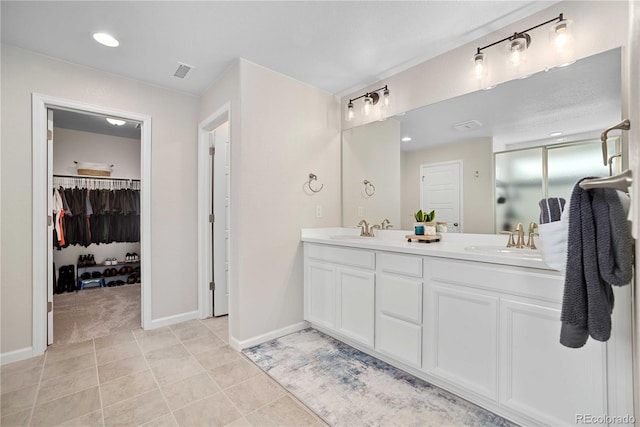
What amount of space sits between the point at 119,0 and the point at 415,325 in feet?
9.01

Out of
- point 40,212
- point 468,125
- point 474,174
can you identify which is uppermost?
point 468,125

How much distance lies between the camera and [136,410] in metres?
1.74

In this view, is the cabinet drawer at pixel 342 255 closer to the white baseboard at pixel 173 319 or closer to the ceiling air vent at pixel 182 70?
the white baseboard at pixel 173 319

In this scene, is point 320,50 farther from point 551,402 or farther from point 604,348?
point 551,402

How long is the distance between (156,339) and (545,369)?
2.89 meters

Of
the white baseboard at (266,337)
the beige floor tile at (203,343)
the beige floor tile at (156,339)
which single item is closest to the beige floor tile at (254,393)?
the white baseboard at (266,337)

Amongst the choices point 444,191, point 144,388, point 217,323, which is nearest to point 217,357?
point 144,388

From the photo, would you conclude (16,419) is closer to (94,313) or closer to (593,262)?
(94,313)

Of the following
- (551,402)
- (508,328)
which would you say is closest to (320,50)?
(508,328)

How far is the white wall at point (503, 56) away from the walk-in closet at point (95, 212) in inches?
144

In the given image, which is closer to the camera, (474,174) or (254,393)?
(254,393)

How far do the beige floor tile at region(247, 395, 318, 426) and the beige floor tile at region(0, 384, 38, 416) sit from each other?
137 centimetres

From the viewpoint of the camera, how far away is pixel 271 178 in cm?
266

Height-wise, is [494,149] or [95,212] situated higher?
[494,149]
